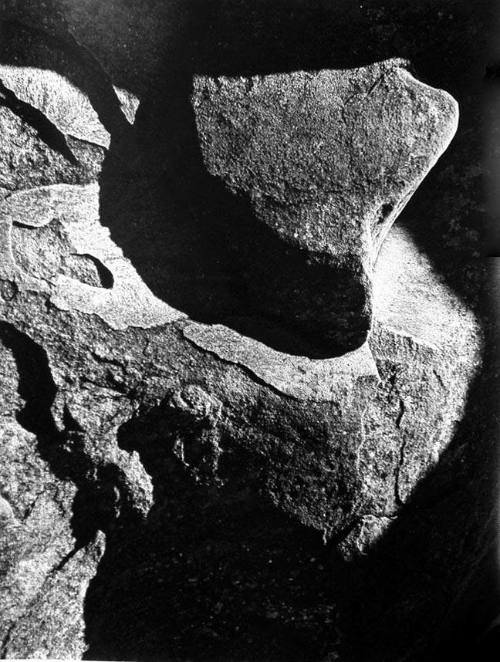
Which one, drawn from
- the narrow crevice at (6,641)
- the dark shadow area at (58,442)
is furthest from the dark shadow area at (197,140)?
the narrow crevice at (6,641)

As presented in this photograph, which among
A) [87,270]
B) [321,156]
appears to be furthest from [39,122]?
[321,156]

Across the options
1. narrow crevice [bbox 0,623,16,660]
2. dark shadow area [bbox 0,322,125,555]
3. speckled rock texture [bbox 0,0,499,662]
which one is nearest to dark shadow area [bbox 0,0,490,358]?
speckled rock texture [bbox 0,0,499,662]

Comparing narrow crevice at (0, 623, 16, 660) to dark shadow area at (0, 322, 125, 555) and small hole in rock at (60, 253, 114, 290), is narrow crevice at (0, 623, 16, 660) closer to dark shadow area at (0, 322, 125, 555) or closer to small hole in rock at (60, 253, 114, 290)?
dark shadow area at (0, 322, 125, 555)

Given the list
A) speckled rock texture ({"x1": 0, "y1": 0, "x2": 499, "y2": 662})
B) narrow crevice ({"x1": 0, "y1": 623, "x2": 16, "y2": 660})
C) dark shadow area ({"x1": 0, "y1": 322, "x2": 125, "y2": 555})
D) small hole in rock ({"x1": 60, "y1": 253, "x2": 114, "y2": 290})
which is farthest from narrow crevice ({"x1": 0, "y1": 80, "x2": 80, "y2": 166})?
narrow crevice ({"x1": 0, "y1": 623, "x2": 16, "y2": 660})

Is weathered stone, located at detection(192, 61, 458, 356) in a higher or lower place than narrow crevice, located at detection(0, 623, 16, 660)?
higher

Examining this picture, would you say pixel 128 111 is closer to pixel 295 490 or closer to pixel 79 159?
pixel 79 159

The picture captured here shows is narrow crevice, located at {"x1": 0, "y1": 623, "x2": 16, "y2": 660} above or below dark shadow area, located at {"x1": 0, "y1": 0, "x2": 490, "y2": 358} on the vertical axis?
below

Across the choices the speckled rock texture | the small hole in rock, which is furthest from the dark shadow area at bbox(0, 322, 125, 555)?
the small hole in rock

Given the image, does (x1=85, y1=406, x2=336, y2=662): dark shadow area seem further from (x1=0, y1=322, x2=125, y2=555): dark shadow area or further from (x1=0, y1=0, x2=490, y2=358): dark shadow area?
(x1=0, y1=0, x2=490, y2=358): dark shadow area

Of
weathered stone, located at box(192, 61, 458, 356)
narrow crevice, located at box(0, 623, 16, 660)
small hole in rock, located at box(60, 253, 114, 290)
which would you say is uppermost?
weathered stone, located at box(192, 61, 458, 356)
